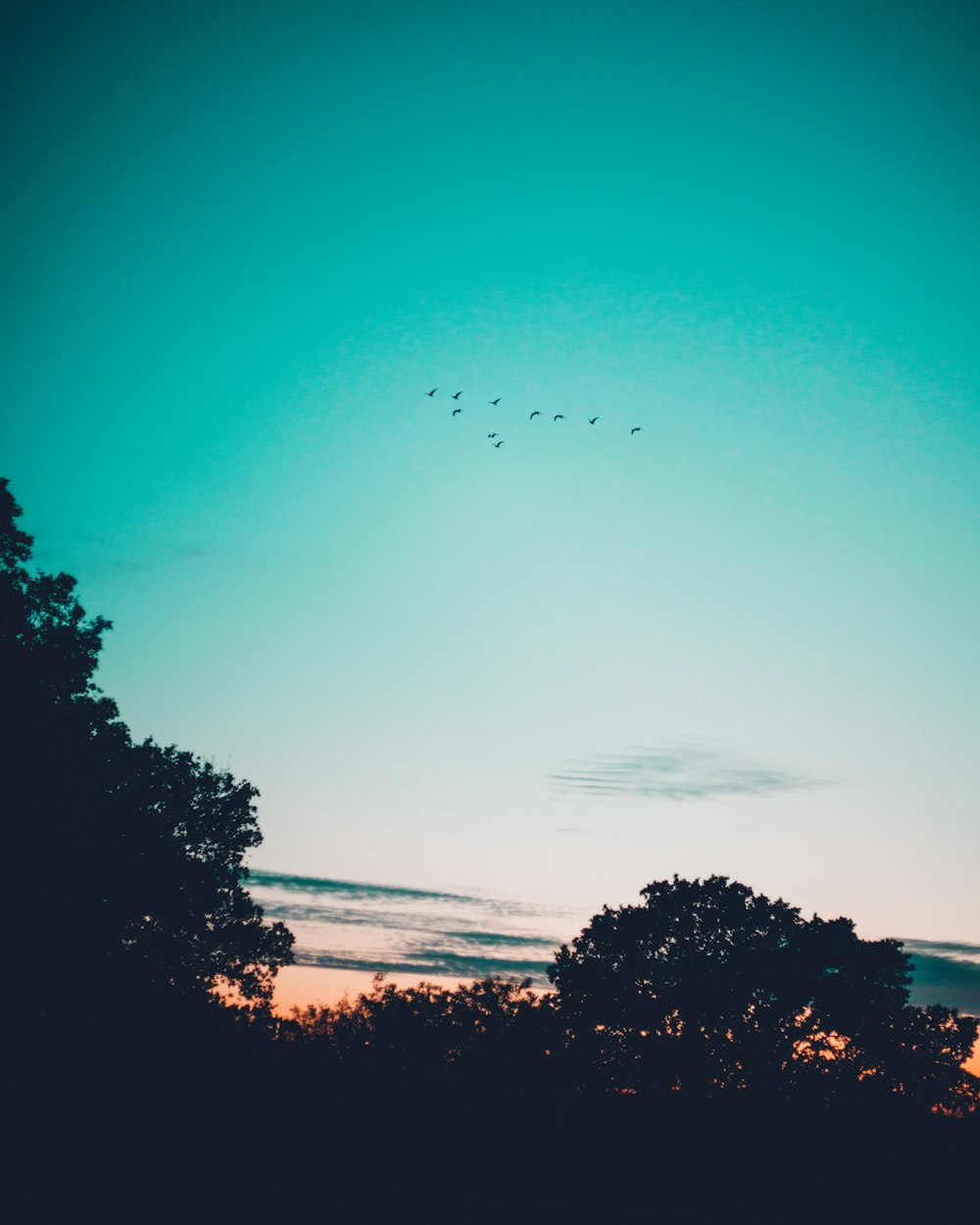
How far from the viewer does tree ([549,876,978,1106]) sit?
32.8 metres

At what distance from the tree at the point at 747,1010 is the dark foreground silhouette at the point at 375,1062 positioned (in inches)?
4.5

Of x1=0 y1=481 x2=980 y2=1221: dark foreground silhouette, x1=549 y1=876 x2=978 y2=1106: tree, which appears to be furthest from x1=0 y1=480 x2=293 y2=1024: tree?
x1=549 y1=876 x2=978 y2=1106: tree

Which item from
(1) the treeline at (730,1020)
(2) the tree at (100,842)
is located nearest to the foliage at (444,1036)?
(1) the treeline at (730,1020)

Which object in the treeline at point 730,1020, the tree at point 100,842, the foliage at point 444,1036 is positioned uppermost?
the tree at point 100,842

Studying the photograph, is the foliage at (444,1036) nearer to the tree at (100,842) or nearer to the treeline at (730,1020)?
the treeline at (730,1020)

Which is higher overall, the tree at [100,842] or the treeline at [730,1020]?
the tree at [100,842]

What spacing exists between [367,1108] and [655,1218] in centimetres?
1190

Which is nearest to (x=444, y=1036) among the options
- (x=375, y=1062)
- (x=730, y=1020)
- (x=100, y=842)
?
(x=375, y=1062)

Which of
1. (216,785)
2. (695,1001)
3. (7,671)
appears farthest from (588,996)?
(7,671)

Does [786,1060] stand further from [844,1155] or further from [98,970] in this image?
[98,970]

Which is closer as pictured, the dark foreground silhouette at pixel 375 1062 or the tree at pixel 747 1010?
the dark foreground silhouette at pixel 375 1062

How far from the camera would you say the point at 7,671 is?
62.4ft

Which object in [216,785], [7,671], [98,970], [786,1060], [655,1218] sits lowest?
[655,1218]

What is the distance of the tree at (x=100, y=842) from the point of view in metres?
19.1
